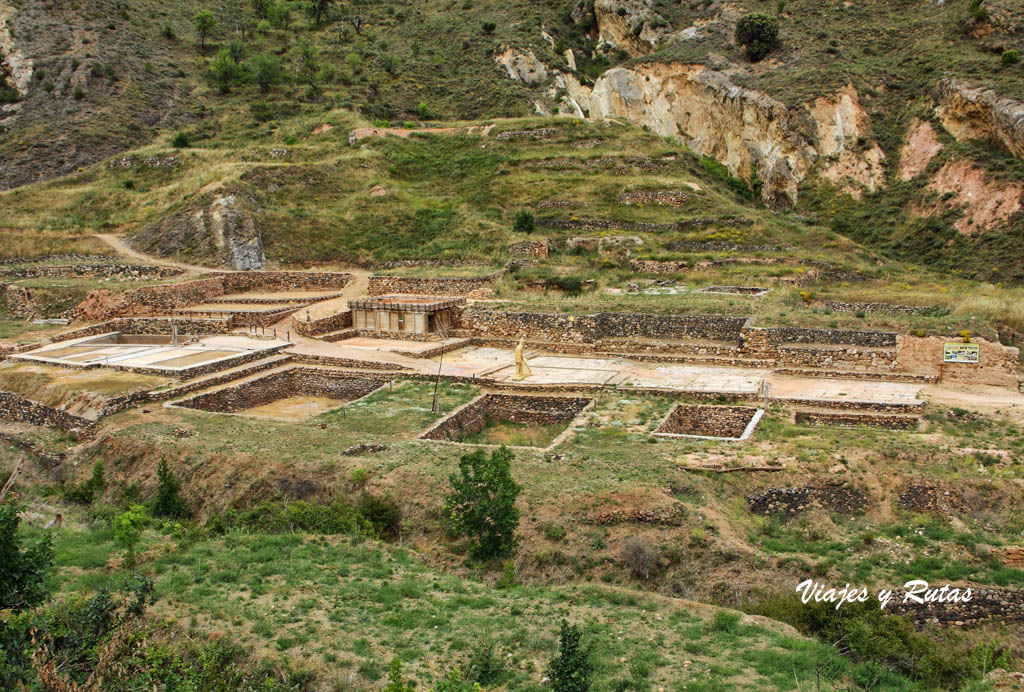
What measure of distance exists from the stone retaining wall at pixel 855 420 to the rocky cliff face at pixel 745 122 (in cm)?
2998

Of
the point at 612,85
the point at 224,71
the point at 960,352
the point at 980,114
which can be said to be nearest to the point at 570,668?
the point at 960,352

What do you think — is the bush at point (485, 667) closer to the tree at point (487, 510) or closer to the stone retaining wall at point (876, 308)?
the tree at point (487, 510)

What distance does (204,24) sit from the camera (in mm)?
65875

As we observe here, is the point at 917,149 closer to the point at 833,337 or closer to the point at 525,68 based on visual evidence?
the point at 833,337

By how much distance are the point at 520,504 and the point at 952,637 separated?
6493 millimetres

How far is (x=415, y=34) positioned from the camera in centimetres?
6862

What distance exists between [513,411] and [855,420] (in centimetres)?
821

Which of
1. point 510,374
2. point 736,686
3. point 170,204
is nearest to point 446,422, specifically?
point 510,374

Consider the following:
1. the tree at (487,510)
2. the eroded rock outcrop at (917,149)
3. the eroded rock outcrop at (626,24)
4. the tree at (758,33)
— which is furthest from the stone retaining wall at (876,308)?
the eroded rock outcrop at (626,24)

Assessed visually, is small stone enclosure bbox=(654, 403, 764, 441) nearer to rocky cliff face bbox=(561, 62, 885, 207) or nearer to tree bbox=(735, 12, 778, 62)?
rocky cliff face bbox=(561, 62, 885, 207)

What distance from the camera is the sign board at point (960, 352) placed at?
1797 cm

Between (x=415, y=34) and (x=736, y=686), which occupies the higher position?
(x=415, y=34)

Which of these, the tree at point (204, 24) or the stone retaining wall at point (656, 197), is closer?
the stone retaining wall at point (656, 197)

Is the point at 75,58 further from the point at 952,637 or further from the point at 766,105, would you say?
the point at 952,637
